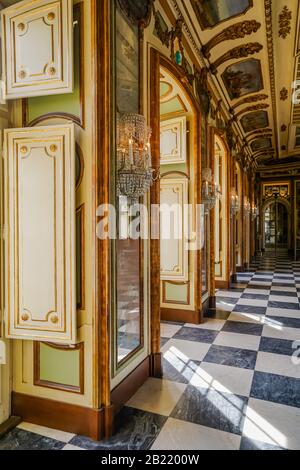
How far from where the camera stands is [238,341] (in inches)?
148

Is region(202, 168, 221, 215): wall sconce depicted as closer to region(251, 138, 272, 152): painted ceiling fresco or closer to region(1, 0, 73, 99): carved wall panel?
region(1, 0, 73, 99): carved wall panel

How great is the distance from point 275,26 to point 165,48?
214 centimetres

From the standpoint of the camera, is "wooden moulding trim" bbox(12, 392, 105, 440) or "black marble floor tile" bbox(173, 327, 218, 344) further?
"black marble floor tile" bbox(173, 327, 218, 344)

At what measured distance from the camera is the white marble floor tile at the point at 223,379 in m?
2.64

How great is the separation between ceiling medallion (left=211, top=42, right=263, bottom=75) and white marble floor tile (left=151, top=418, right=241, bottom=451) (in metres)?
4.93

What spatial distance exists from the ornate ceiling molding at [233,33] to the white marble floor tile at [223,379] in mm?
4265

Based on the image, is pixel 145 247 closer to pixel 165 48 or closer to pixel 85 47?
pixel 85 47

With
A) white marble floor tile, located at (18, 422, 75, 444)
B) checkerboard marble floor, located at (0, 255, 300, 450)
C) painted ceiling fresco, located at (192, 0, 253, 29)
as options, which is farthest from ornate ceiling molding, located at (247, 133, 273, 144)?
white marble floor tile, located at (18, 422, 75, 444)

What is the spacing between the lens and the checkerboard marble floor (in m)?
1.98

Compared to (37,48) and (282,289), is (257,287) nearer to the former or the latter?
(282,289)

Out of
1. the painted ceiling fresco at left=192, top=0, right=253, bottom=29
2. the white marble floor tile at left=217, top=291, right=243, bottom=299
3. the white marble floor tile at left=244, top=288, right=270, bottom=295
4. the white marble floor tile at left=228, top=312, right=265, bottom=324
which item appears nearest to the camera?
the painted ceiling fresco at left=192, top=0, right=253, bottom=29

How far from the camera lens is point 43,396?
7.14 ft

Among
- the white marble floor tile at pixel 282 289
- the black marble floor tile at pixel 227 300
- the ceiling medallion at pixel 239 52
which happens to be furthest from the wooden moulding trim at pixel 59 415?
the white marble floor tile at pixel 282 289

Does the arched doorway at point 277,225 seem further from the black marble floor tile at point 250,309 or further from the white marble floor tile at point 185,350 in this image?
the white marble floor tile at point 185,350
